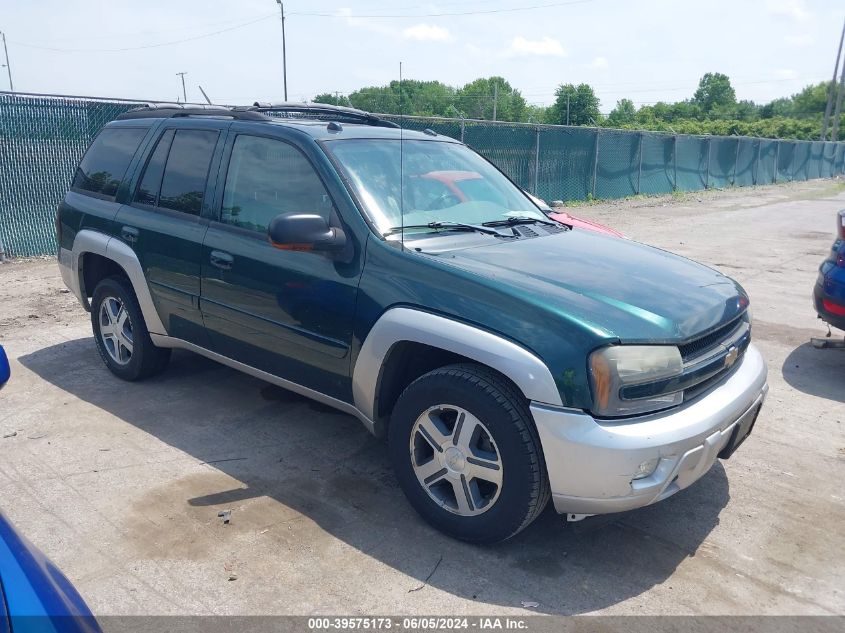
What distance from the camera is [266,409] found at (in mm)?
4797

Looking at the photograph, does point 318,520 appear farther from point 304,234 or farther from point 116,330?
point 116,330

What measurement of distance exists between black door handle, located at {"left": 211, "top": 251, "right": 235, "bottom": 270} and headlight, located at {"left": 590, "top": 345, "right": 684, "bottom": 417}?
222 centimetres

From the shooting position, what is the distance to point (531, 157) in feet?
53.9

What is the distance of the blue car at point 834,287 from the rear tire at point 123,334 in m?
4.98

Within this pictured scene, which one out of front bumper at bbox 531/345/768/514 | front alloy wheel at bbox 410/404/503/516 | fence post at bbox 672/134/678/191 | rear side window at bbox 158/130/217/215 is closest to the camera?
front bumper at bbox 531/345/768/514

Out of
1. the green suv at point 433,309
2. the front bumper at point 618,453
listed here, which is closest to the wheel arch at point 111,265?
the green suv at point 433,309

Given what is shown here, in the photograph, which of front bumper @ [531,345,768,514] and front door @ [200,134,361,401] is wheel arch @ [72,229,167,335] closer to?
front door @ [200,134,361,401]

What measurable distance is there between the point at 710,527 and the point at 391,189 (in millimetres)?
2363

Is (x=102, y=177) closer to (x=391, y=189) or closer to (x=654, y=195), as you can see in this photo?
(x=391, y=189)

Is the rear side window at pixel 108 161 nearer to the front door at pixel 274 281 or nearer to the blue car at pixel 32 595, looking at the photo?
A: the front door at pixel 274 281

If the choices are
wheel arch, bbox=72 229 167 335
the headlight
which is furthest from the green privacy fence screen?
the headlight

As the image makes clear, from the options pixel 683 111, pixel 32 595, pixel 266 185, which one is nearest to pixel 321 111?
pixel 266 185

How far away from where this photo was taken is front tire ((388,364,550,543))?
9.77 feet

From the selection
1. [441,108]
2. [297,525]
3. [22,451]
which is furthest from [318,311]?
[441,108]
